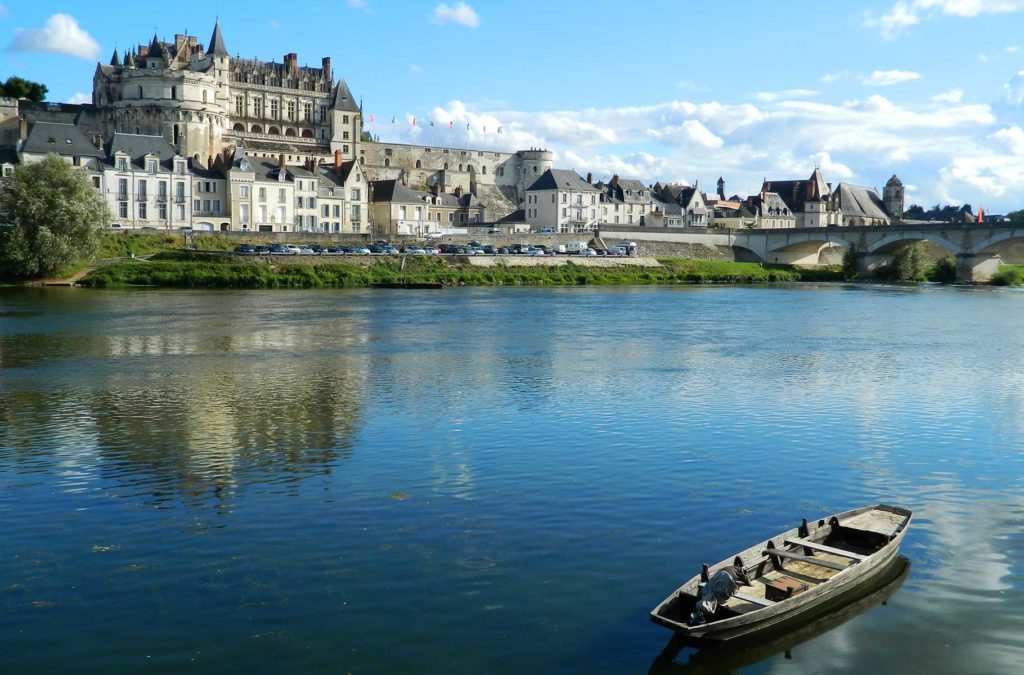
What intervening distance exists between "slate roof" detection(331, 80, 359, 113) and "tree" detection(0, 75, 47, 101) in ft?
102

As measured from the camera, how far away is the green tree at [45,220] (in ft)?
180

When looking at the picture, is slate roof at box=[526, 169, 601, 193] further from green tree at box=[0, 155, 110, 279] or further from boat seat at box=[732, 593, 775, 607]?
boat seat at box=[732, 593, 775, 607]

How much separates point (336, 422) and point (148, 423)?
3.79m

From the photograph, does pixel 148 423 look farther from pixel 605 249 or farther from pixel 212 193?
pixel 605 249

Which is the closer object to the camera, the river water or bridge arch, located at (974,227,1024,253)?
the river water

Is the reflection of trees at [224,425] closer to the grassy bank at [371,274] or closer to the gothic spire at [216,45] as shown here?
the grassy bank at [371,274]

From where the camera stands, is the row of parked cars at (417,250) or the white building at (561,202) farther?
the white building at (561,202)

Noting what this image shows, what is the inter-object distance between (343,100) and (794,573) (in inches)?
4251

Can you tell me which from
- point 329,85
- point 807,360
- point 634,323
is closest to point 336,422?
point 807,360

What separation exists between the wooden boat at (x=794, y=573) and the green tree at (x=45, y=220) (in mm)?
53325

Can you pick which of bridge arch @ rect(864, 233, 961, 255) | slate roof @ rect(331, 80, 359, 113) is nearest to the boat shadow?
bridge arch @ rect(864, 233, 961, 255)

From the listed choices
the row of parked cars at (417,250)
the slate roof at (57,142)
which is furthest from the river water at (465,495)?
the slate roof at (57,142)

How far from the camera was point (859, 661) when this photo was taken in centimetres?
918

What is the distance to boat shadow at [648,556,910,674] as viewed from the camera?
909 centimetres
